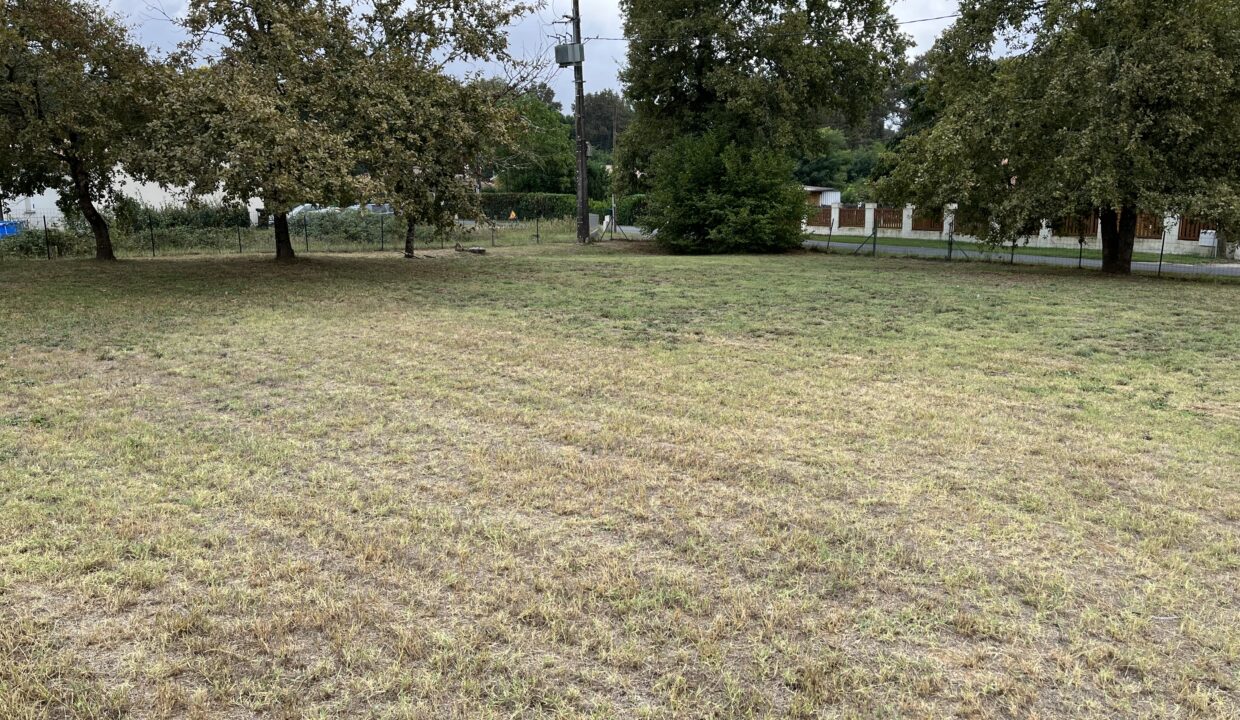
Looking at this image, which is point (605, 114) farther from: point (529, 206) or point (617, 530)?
point (617, 530)

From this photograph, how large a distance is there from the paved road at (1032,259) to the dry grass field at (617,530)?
523 inches

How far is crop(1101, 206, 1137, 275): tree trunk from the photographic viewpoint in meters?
17.5

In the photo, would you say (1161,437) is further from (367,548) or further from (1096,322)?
(1096,322)

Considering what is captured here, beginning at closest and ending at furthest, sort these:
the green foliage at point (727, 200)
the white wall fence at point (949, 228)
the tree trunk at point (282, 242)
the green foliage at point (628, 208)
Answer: the tree trunk at point (282, 242) → the white wall fence at point (949, 228) → the green foliage at point (727, 200) → the green foliage at point (628, 208)

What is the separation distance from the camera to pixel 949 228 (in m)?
28.3

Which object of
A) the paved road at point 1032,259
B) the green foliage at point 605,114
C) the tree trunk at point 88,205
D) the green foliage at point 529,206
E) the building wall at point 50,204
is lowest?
the paved road at point 1032,259

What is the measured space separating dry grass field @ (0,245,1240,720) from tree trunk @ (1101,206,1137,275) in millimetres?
10736

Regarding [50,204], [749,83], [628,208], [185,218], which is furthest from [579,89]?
[50,204]

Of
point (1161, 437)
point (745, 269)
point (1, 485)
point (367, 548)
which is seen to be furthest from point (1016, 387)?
point (745, 269)

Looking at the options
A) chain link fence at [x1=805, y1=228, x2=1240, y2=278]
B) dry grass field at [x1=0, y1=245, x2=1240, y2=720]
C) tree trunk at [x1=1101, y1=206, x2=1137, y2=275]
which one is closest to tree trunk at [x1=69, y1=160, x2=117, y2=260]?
dry grass field at [x1=0, y1=245, x2=1240, y2=720]

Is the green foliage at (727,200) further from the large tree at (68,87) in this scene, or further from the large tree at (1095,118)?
the large tree at (68,87)

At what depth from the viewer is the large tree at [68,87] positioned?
1430 centimetres

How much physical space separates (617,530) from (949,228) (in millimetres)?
27826

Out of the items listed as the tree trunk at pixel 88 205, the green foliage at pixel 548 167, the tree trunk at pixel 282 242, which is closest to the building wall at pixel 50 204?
the tree trunk at pixel 88 205
